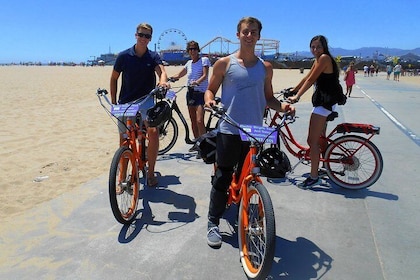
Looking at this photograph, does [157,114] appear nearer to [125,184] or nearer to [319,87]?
[125,184]

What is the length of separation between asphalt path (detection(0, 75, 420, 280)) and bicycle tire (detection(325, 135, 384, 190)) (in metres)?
0.14

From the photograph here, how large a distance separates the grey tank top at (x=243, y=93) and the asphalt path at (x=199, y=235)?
3.72ft

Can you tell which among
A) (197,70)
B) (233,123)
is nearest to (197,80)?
(197,70)

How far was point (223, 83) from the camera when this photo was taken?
10.1 feet

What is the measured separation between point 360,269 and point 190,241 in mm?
1444

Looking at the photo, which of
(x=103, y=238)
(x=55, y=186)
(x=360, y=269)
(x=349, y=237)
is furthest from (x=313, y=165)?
(x=55, y=186)

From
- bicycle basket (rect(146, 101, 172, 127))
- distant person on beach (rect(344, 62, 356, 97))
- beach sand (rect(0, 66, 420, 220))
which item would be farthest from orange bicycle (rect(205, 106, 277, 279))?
distant person on beach (rect(344, 62, 356, 97))

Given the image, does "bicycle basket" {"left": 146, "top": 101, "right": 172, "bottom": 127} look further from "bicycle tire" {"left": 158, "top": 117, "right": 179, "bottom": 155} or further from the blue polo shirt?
"bicycle tire" {"left": 158, "top": 117, "right": 179, "bottom": 155}

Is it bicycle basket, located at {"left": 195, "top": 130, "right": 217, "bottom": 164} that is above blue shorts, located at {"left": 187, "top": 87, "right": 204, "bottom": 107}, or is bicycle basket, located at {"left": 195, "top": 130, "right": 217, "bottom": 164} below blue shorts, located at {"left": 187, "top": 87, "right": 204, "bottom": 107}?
below

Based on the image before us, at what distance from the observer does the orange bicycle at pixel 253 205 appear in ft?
8.52

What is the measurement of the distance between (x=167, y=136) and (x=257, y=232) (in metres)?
3.87

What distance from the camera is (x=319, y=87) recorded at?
4.37m

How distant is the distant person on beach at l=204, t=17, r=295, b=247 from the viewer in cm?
294

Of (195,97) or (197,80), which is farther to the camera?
(195,97)
